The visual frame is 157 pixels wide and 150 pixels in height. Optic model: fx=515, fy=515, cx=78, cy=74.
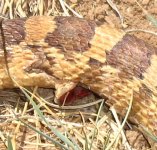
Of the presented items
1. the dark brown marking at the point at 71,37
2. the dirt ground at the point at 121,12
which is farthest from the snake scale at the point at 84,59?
the dirt ground at the point at 121,12

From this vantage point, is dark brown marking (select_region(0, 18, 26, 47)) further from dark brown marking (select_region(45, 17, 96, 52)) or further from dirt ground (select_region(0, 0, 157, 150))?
dirt ground (select_region(0, 0, 157, 150))

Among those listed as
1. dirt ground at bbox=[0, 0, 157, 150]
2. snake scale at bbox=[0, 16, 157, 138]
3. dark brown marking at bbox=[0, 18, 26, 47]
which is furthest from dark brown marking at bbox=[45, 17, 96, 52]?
dirt ground at bbox=[0, 0, 157, 150]

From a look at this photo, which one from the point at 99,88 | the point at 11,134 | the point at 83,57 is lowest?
the point at 11,134

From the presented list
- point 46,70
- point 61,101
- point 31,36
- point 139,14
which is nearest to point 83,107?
point 61,101

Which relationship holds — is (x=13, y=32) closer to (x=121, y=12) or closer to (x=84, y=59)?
(x=84, y=59)

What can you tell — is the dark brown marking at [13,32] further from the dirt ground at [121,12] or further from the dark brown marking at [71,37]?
the dirt ground at [121,12]

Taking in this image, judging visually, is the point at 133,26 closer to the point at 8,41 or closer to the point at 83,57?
the point at 83,57
